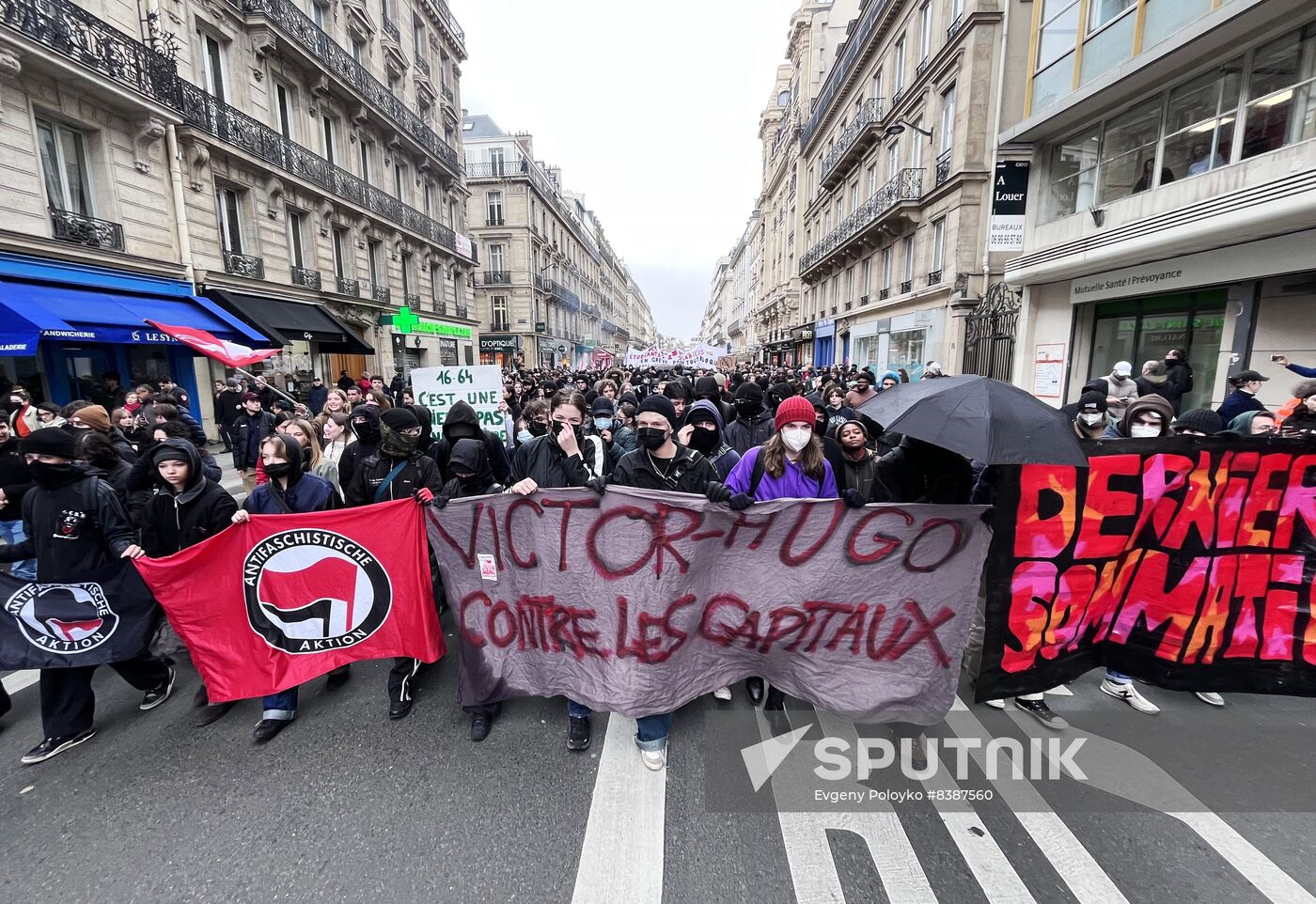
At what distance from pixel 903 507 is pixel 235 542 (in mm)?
3681

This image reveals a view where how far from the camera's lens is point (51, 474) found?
3.04 metres

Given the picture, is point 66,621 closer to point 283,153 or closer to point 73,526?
point 73,526

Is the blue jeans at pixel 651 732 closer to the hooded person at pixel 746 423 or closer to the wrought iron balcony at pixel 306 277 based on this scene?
the hooded person at pixel 746 423

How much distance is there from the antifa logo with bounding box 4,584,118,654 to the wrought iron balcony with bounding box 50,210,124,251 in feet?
38.5

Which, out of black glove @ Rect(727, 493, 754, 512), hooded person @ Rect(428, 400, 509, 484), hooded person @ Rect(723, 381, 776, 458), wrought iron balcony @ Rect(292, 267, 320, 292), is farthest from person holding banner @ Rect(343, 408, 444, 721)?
wrought iron balcony @ Rect(292, 267, 320, 292)

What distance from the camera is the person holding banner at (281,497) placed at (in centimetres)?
321

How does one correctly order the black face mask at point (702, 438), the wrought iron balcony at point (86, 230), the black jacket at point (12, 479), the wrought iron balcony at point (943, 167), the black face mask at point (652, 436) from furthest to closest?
the wrought iron balcony at point (943, 167)
the wrought iron balcony at point (86, 230)
the black face mask at point (702, 438)
the black jacket at point (12, 479)
the black face mask at point (652, 436)

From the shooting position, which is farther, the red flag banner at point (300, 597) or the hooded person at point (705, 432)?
the hooded person at point (705, 432)

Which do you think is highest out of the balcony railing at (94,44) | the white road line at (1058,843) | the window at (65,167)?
the balcony railing at (94,44)

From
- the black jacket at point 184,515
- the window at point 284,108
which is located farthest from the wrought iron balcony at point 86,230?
the black jacket at point 184,515

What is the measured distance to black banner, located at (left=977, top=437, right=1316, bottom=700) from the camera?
2.96m

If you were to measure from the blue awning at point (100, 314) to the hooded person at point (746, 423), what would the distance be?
35.4 feet

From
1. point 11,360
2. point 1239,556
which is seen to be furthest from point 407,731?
point 11,360

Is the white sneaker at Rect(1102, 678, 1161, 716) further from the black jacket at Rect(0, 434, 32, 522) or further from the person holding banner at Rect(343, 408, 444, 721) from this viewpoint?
the black jacket at Rect(0, 434, 32, 522)
